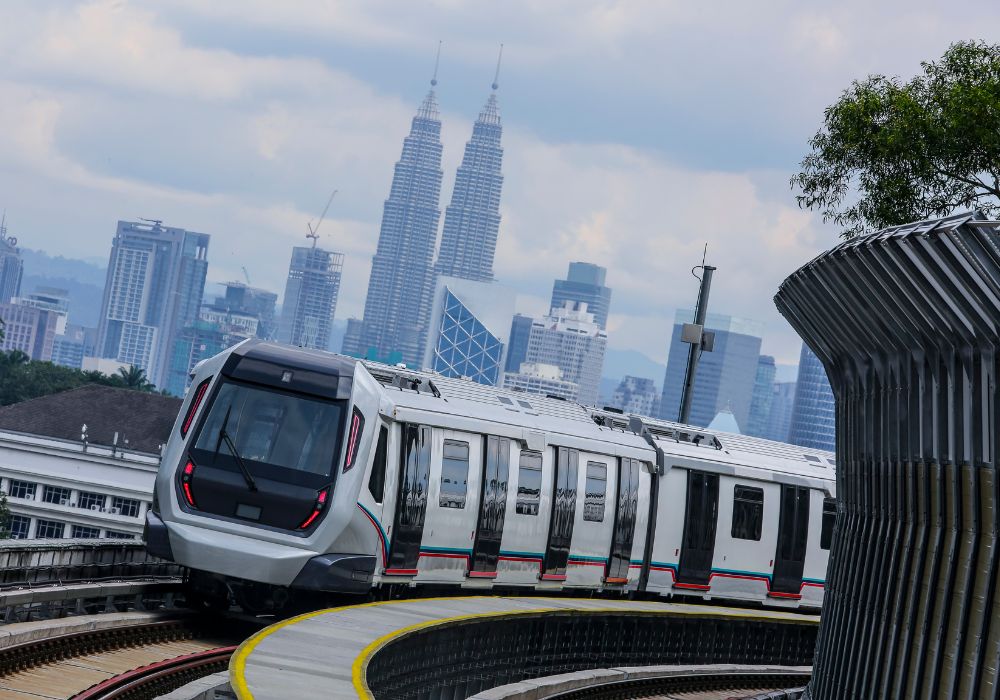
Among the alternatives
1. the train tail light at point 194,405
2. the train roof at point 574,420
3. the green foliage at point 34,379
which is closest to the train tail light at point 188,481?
the train tail light at point 194,405

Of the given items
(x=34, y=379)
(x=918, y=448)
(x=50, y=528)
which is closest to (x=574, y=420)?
(x=918, y=448)

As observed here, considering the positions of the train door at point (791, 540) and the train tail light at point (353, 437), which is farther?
the train door at point (791, 540)

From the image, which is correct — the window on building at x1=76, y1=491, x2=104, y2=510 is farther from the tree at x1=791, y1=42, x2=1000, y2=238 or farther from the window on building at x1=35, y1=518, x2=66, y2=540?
the tree at x1=791, y1=42, x2=1000, y2=238

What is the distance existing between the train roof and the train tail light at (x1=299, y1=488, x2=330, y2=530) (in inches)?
91.0

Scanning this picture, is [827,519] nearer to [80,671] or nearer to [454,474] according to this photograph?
[454,474]

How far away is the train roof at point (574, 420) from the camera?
2142cm

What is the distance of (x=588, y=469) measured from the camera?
24141 millimetres

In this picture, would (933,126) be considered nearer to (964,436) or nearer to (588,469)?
(588,469)

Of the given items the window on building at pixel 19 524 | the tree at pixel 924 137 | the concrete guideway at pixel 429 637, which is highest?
the tree at pixel 924 137

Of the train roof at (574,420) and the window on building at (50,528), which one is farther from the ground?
the train roof at (574,420)

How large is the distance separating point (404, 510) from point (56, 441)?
89.9 meters

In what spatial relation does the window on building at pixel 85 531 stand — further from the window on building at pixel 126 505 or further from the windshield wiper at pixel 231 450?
the windshield wiper at pixel 231 450

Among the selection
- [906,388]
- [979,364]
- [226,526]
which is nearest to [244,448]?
[226,526]

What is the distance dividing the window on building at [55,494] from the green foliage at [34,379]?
198 ft
